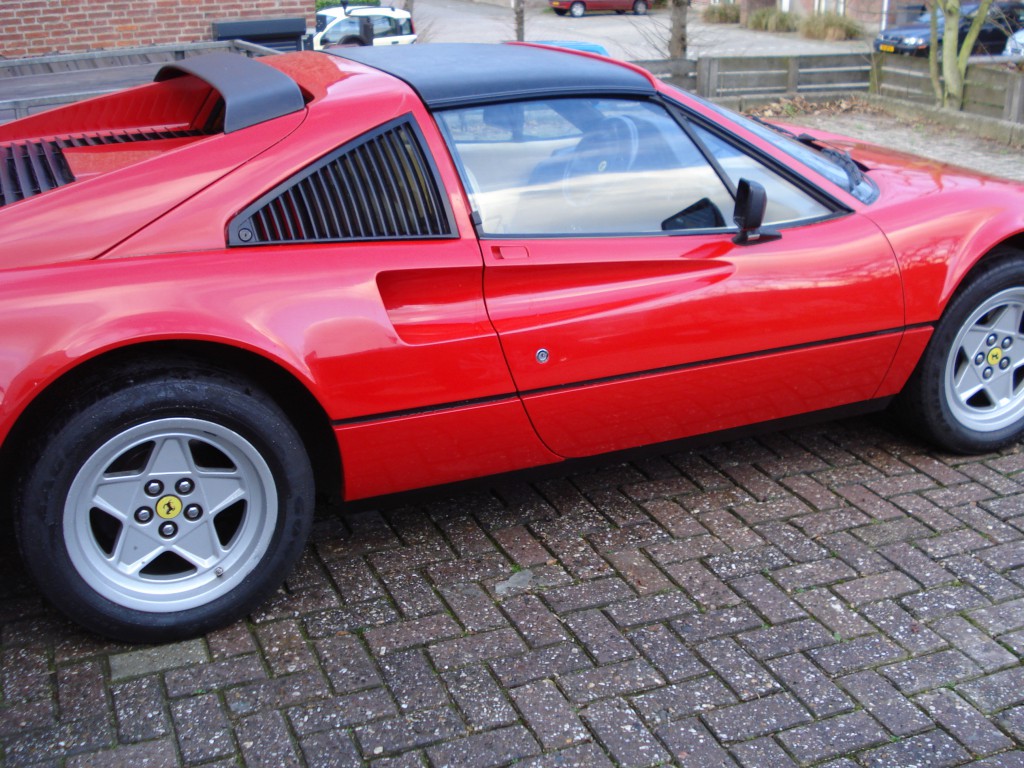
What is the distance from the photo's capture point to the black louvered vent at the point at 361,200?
3.11 metres

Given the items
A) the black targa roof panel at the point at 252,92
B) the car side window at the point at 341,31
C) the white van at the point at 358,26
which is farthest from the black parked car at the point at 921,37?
the black targa roof panel at the point at 252,92

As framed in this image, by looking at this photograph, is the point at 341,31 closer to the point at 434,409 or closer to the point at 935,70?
the point at 935,70

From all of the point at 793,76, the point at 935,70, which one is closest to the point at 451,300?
the point at 935,70

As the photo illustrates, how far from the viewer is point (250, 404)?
3.00 meters

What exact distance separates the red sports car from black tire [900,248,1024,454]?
0.02 metres

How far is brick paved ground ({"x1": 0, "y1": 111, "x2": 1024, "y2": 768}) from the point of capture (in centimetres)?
272

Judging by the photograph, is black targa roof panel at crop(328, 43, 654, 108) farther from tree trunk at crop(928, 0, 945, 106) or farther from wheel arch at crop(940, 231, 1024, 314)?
tree trunk at crop(928, 0, 945, 106)

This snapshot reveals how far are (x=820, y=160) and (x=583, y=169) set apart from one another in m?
1.05

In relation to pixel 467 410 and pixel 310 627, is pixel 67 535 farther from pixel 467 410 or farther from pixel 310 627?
pixel 467 410

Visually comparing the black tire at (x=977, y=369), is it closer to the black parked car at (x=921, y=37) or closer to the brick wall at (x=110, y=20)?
the brick wall at (x=110, y=20)

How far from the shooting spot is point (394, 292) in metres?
3.20

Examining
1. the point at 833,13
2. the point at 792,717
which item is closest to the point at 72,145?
the point at 792,717

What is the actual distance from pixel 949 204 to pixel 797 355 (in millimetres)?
874

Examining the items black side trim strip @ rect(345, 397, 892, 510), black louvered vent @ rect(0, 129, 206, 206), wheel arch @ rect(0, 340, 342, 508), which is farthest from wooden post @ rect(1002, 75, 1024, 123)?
wheel arch @ rect(0, 340, 342, 508)
